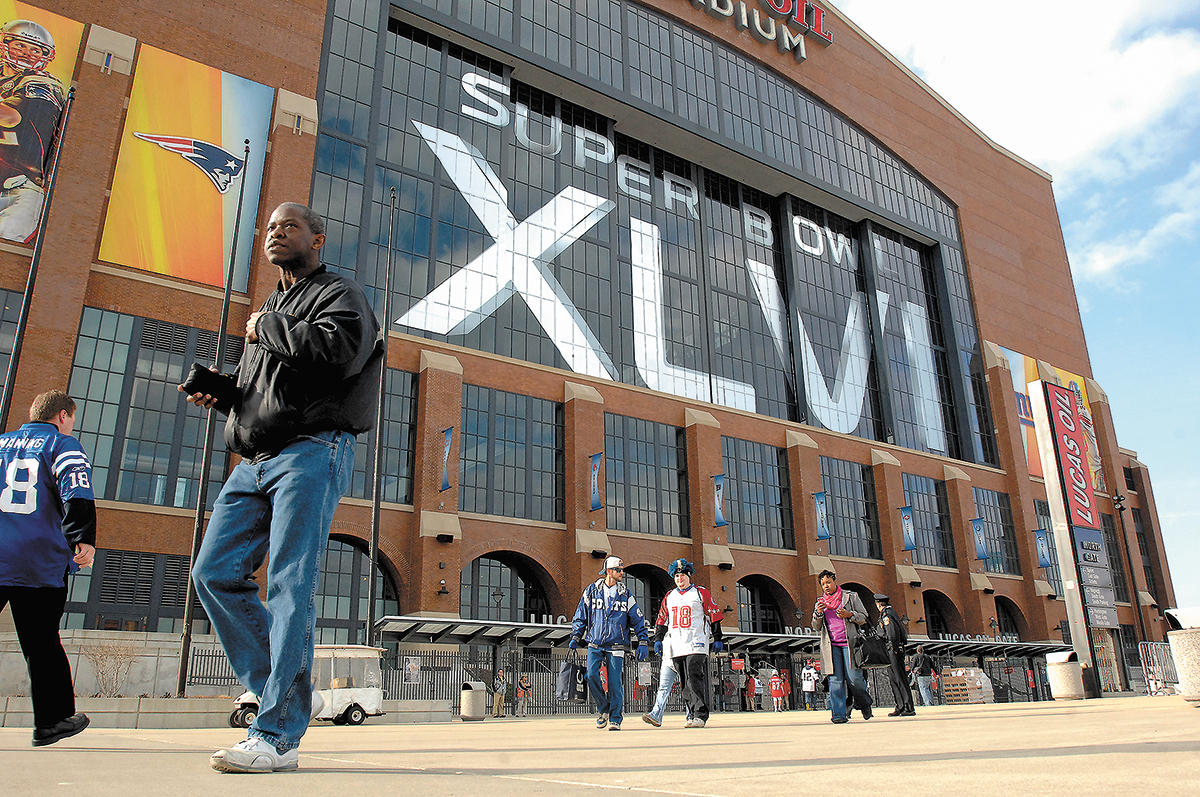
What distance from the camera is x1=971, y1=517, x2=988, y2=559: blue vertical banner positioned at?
45.5 meters

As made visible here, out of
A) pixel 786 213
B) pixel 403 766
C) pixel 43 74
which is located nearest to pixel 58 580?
pixel 403 766

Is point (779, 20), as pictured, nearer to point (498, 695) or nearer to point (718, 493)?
point (718, 493)

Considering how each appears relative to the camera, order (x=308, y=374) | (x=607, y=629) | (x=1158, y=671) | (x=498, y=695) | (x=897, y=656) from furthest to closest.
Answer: (x=1158, y=671) < (x=498, y=695) < (x=897, y=656) < (x=607, y=629) < (x=308, y=374)

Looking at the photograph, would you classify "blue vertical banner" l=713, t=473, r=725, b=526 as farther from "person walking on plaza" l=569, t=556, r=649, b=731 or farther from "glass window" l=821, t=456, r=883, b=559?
"person walking on plaza" l=569, t=556, r=649, b=731

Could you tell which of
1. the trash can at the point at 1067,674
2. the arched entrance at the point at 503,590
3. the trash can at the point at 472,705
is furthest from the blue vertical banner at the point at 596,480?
the trash can at the point at 1067,674

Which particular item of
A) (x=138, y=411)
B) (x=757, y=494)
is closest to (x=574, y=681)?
(x=138, y=411)

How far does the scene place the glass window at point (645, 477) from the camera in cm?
3572

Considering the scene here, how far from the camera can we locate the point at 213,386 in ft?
11.5

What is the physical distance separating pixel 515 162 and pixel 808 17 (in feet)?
78.0

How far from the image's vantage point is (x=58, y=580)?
15.8ft

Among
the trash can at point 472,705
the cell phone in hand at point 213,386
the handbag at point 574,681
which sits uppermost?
the cell phone in hand at point 213,386

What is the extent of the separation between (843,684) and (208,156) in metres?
27.3

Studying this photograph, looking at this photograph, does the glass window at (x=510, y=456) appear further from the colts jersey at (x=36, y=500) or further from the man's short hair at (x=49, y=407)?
the colts jersey at (x=36, y=500)

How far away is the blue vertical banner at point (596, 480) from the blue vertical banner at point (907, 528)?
18.4 meters
